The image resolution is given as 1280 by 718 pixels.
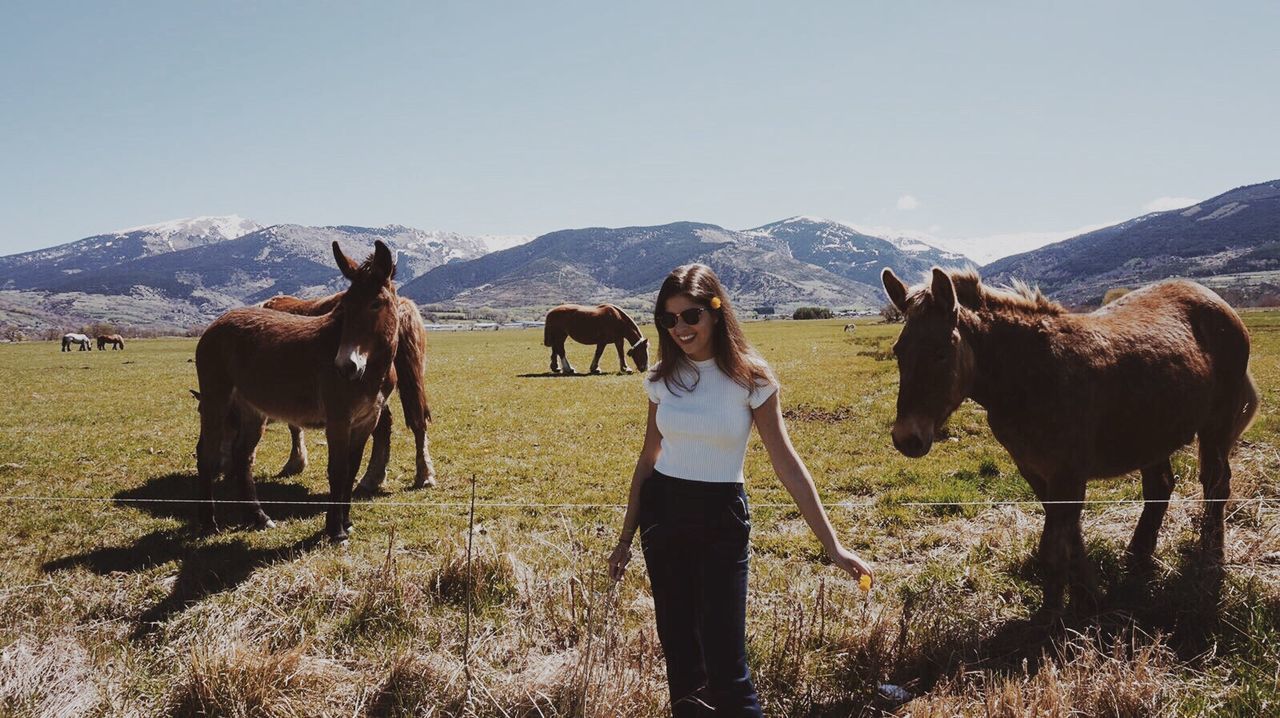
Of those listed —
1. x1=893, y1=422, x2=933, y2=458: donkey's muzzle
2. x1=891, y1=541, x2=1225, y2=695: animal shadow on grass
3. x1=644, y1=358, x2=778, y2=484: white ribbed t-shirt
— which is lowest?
x1=891, y1=541, x2=1225, y2=695: animal shadow on grass

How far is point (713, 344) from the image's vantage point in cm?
334

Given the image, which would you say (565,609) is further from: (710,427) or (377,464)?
(377,464)

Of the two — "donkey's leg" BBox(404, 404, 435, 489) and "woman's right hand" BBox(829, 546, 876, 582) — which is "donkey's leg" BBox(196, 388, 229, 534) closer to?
"donkey's leg" BBox(404, 404, 435, 489)

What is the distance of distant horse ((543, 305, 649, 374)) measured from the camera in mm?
25812

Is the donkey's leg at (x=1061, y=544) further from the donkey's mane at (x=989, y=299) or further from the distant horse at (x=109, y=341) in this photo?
the distant horse at (x=109, y=341)

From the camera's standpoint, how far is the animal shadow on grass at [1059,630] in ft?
13.6

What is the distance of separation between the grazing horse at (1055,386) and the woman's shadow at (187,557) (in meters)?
6.25

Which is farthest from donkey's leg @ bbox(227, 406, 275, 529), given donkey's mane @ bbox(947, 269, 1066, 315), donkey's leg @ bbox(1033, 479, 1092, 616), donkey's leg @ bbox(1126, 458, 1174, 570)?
donkey's leg @ bbox(1126, 458, 1174, 570)

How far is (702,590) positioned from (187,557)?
6315mm

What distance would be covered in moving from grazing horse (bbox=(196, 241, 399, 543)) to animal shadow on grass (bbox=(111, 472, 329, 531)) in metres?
0.52

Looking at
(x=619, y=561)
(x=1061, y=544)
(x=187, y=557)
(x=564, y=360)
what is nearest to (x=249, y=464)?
(x=187, y=557)

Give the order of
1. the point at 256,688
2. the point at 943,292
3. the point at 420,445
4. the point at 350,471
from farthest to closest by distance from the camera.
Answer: the point at 420,445
the point at 350,471
the point at 943,292
the point at 256,688

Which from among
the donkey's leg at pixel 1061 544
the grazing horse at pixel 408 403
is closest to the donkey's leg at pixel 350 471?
the grazing horse at pixel 408 403

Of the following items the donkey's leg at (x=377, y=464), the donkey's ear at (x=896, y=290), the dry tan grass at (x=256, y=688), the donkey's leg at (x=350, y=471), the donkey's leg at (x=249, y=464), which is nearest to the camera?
the dry tan grass at (x=256, y=688)
